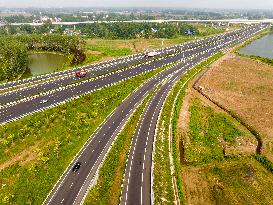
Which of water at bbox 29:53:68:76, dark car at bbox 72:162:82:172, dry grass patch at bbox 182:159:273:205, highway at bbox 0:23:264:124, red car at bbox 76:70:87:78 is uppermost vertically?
red car at bbox 76:70:87:78

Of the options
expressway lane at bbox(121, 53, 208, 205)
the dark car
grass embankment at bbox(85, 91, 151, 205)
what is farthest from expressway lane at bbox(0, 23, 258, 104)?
the dark car

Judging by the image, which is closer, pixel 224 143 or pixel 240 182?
pixel 240 182

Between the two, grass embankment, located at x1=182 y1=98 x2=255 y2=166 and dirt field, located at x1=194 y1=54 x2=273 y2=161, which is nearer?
grass embankment, located at x1=182 y1=98 x2=255 y2=166

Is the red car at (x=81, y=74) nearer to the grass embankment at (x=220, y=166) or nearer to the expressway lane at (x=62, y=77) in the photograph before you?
the expressway lane at (x=62, y=77)

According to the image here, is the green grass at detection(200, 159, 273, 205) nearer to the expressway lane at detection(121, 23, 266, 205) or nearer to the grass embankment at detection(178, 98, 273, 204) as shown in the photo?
the grass embankment at detection(178, 98, 273, 204)

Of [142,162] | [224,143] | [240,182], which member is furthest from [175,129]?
[240,182]

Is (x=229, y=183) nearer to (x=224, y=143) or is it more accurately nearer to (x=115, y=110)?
(x=224, y=143)

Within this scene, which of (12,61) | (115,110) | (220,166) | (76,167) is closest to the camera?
(76,167)
